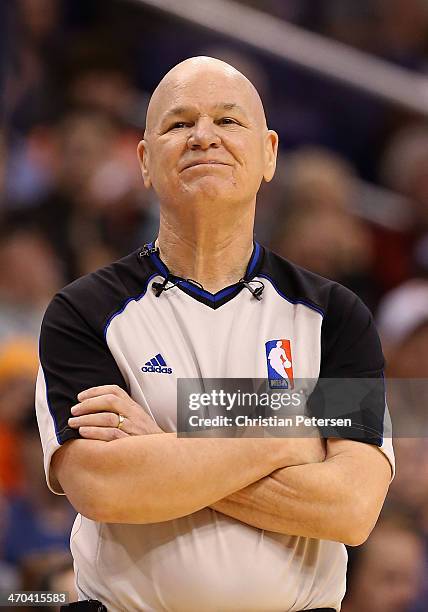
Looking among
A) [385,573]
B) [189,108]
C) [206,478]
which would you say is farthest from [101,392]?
[385,573]

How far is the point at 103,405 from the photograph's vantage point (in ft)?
7.29

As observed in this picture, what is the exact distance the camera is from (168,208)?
95.8 inches

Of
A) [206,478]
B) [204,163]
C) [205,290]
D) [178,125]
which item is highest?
[178,125]

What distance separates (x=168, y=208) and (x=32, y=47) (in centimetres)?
363

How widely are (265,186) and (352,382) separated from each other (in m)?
3.41

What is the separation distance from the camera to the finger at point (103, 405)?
2.22 m

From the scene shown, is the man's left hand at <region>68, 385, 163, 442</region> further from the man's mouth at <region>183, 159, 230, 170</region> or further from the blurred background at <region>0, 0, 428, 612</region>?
the blurred background at <region>0, 0, 428, 612</region>

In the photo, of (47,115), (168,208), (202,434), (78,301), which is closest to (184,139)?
(168,208)

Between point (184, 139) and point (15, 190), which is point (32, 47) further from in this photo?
point (184, 139)

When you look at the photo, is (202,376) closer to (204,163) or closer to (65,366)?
(65,366)

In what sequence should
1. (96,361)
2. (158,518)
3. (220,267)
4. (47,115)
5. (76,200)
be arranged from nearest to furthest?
(158,518)
(96,361)
(220,267)
(76,200)
(47,115)

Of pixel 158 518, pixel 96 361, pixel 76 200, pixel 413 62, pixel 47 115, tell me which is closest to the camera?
pixel 158 518

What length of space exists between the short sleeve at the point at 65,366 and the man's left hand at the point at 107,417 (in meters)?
0.03

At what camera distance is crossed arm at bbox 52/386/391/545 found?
2154 mm
